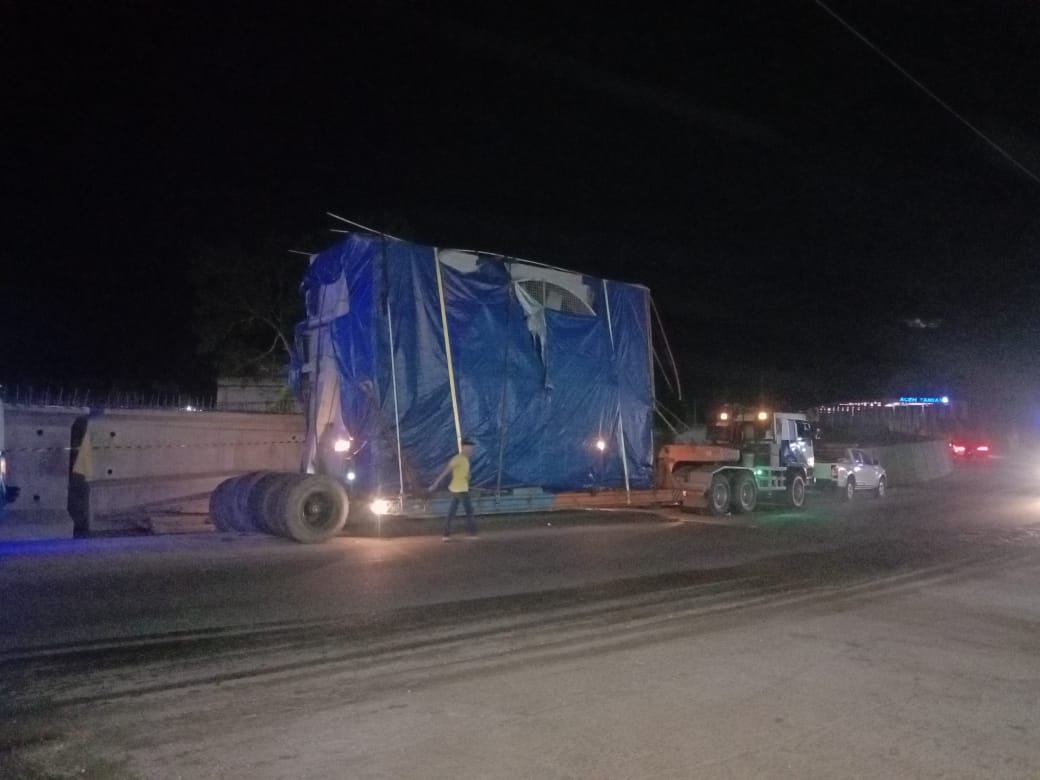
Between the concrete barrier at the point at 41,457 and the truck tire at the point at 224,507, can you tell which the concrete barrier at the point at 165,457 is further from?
the truck tire at the point at 224,507

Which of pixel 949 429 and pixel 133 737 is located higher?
pixel 949 429

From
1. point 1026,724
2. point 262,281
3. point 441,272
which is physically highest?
point 262,281

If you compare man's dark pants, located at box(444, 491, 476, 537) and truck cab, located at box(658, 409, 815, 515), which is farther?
truck cab, located at box(658, 409, 815, 515)

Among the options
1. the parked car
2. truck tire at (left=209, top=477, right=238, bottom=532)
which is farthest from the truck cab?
the parked car

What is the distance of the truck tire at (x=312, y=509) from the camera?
14703 mm

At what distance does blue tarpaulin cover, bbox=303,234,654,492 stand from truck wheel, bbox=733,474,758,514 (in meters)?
4.42

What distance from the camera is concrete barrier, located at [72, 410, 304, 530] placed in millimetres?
16750

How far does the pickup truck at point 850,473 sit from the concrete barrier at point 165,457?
16.8 meters

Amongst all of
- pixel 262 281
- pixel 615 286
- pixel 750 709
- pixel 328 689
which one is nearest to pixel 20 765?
pixel 328 689

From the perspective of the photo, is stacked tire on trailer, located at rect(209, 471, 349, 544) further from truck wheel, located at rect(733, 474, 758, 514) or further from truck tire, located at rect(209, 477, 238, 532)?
truck wheel, located at rect(733, 474, 758, 514)

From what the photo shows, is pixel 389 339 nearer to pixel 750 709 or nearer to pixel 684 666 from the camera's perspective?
pixel 684 666

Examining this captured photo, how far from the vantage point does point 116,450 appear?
17266 mm

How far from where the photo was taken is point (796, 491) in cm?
2627

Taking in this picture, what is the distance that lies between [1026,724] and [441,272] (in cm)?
1155
